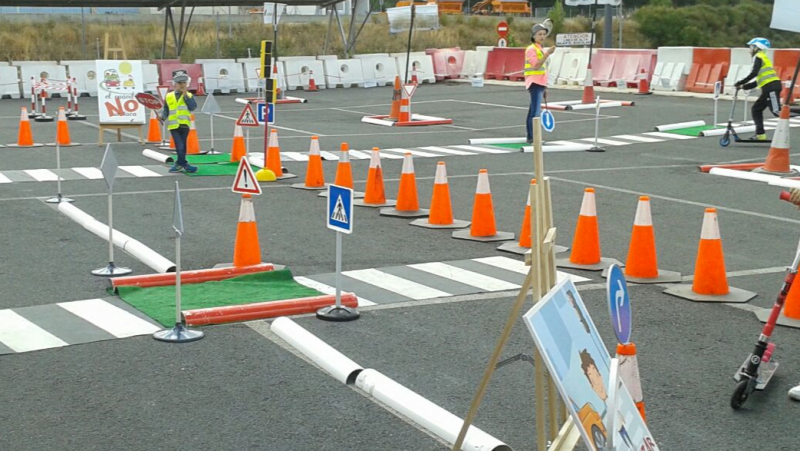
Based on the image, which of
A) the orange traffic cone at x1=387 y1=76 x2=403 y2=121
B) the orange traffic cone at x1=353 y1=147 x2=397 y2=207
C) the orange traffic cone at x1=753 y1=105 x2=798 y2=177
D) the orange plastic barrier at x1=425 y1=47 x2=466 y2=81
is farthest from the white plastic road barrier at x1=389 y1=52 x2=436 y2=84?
the orange traffic cone at x1=353 y1=147 x2=397 y2=207

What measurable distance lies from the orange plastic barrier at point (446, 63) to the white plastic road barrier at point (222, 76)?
796cm

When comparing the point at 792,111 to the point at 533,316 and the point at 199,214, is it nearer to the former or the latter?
the point at 199,214

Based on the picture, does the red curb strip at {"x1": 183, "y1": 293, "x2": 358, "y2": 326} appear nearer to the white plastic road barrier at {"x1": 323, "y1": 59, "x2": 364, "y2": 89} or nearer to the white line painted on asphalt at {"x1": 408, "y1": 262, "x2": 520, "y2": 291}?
the white line painted on asphalt at {"x1": 408, "y1": 262, "x2": 520, "y2": 291}

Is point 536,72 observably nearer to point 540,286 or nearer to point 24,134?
point 24,134

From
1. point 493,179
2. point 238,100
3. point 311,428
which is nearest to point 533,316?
point 311,428

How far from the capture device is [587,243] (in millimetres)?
10539

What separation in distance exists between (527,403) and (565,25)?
198ft

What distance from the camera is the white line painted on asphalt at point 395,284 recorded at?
31.3ft

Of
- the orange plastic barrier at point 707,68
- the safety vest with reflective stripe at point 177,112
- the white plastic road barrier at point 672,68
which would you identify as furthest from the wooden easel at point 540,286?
the white plastic road barrier at point 672,68

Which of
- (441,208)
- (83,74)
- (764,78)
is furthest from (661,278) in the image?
(83,74)

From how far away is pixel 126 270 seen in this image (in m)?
10.3

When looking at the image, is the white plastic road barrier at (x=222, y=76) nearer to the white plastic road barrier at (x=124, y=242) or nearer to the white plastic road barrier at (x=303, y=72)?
the white plastic road barrier at (x=303, y=72)

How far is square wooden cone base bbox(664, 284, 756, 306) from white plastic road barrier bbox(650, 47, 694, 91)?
23.7m

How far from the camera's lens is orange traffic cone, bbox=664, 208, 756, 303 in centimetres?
920
